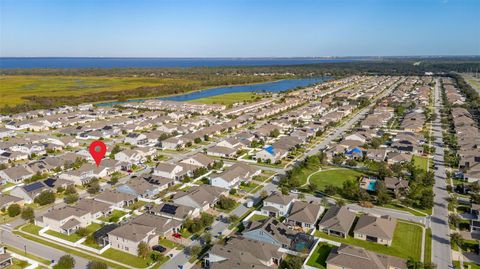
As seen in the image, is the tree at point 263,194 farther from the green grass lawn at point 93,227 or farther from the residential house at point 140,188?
the green grass lawn at point 93,227

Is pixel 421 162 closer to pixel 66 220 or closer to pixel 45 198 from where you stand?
pixel 66 220

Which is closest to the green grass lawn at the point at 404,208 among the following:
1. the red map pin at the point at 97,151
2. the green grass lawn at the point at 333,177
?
the green grass lawn at the point at 333,177

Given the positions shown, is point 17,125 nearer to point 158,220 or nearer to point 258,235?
point 158,220

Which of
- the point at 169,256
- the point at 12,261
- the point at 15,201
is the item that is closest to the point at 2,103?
the point at 15,201

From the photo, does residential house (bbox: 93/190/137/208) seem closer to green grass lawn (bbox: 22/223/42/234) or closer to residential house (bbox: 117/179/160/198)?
residential house (bbox: 117/179/160/198)

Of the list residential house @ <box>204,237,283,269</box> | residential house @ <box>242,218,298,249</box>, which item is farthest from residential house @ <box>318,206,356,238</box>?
residential house @ <box>204,237,283,269</box>
